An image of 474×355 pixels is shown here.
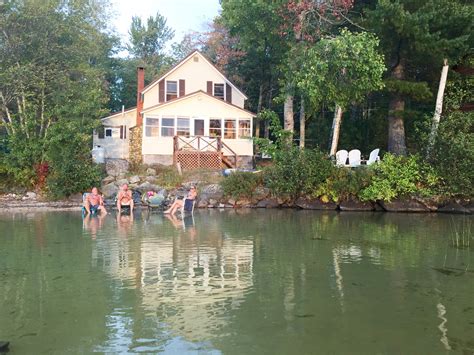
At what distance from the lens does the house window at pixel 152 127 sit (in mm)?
28438

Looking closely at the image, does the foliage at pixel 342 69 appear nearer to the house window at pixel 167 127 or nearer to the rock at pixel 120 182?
the rock at pixel 120 182

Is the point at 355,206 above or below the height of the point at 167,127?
below

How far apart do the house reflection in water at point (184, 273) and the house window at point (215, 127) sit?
624 inches

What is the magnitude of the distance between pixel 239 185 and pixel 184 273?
1296 centimetres

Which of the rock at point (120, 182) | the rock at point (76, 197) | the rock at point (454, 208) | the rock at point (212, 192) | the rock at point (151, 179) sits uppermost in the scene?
the rock at point (151, 179)

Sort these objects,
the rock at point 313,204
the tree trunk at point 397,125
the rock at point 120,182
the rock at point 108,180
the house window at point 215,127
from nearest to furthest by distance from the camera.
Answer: the rock at point 313,204 → the tree trunk at point 397,125 → the rock at point 120,182 → the rock at point 108,180 → the house window at point 215,127

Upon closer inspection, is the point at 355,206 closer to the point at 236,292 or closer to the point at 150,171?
the point at 150,171

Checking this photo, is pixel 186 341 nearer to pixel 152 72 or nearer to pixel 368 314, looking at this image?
pixel 368 314

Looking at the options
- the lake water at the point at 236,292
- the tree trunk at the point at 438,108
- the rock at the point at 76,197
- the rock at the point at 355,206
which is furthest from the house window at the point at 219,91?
the lake water at the point at 236,292

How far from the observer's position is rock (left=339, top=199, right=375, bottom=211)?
2044 cm

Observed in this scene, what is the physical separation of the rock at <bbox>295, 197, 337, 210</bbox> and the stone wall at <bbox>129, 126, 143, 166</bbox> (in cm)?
1092

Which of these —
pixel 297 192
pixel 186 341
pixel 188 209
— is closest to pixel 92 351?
pixel 186 341

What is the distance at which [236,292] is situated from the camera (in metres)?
7.30

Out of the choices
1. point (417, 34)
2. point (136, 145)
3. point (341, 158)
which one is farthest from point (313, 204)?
point (136, 145)
